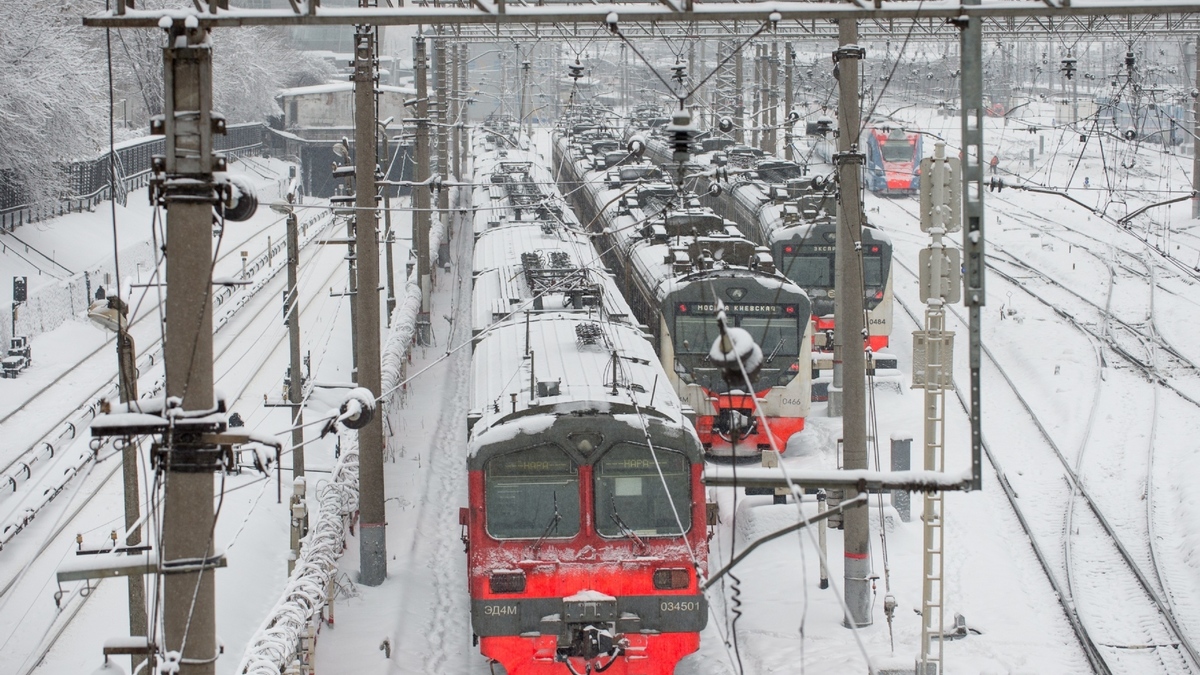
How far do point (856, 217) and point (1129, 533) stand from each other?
5.70 metres

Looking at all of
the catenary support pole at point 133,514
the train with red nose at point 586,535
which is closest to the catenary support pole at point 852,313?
the train with red nose at point 586,535

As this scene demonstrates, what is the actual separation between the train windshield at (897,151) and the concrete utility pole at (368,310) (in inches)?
1374

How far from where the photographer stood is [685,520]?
36.1 feet

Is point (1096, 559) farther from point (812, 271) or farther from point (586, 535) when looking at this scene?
point (812, 271)

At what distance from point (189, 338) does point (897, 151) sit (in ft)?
142

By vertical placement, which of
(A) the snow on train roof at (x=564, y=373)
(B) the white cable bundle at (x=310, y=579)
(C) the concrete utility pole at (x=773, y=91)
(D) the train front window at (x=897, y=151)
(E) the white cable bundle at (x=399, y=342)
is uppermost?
(C) the concrete utility pole at (x=773, y=91)

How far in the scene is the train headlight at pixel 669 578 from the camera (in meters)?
10.9

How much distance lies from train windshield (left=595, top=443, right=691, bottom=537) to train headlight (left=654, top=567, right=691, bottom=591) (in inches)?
10.8

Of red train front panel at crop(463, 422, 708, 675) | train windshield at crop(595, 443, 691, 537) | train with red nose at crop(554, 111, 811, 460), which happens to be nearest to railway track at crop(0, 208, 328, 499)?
train with red nose at crop(554, 111, 811, 460)

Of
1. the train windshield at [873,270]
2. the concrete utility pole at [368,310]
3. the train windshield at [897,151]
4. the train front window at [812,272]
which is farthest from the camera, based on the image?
the train windshield at [897,151]

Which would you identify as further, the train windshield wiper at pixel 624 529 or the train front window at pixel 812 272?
the train front window at pixel 812 272

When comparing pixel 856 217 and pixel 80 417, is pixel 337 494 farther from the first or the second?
pixel 80 417

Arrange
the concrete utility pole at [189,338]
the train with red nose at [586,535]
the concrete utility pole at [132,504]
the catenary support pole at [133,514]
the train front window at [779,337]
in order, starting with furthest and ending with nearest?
the train front window at [779,337] → the train with red nose at [586,535] → the catenary support pole at [133,514] → the concrete utility pole at [132,504] → the concrete utility pole at [189,338]

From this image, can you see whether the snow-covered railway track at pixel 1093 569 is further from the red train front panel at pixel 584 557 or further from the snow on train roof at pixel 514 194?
the snow on train roof at pixel 514 194
